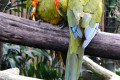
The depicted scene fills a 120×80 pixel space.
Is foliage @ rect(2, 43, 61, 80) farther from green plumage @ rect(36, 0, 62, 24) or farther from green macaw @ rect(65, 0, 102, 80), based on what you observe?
green macaw @ rect(65, 0, 102, 80)

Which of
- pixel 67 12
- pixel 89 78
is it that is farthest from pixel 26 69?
pixel 67 12

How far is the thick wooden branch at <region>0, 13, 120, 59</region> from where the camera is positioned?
149 centimetres

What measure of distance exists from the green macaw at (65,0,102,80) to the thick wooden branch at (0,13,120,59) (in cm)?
6

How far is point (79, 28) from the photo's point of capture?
1.56 metres

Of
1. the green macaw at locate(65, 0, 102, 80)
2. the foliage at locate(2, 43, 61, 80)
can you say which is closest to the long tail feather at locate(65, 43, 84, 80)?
the green macaw at locate(65, 0, 102, 80)

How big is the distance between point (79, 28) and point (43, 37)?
0.23m

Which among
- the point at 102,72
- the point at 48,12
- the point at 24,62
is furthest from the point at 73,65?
the point at 24,62

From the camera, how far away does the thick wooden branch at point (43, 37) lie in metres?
1.49

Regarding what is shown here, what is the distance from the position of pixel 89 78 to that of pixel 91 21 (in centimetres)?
340

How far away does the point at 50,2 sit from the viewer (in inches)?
73.4

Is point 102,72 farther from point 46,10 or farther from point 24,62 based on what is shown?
point 24,62

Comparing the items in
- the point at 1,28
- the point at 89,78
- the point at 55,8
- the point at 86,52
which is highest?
the point at 55,8

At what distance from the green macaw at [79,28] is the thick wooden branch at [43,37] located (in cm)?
6

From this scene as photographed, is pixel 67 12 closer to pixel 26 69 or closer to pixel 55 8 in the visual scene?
pixel 55 8
